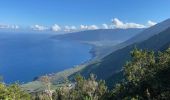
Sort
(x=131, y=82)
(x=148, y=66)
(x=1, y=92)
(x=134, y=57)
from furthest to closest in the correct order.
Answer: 1. (x=134, y=57)
2. (x=148, y=66)
3. (x=131, y=82)
4. (x=1, y=92)

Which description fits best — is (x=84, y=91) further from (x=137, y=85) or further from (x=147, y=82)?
(x=147, y=82)

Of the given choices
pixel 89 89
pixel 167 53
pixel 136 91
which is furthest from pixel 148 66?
pixel 89 89

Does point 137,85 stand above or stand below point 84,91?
above

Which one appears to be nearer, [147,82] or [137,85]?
[147,82]

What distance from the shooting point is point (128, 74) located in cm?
9419

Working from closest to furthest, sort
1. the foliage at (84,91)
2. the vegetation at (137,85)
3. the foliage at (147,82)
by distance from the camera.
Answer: the foliage at (147,82) → the vegetation at (137,85) → the foliage at (84,91)

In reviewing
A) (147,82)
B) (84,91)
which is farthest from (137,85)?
(84,91)

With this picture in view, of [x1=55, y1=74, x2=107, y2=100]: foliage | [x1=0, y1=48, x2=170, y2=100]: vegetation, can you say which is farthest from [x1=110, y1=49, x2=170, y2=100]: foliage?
[x1=55, y1=74, x2=107, y2=100]: foliage

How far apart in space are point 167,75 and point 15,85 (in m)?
49.6

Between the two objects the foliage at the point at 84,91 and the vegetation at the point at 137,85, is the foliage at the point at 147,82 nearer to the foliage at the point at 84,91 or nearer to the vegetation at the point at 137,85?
the vegetation at the point at 137,85

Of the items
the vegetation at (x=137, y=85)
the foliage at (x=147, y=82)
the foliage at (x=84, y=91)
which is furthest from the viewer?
the foliage at (x=84, y=91)

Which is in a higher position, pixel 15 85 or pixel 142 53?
pixel 142 53

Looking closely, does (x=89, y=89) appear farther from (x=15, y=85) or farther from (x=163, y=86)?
A: (x=163, y=86)

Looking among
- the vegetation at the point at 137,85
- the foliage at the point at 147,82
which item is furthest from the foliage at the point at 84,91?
the foliage at the point at 147,82
